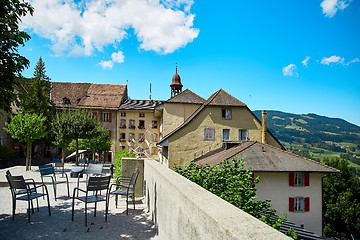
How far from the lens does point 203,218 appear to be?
223 cm

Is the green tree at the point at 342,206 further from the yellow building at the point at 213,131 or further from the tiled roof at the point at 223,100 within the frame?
the tiled roof at the point at 223,100

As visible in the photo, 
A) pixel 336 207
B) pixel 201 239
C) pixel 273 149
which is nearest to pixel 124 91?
pixel 273 149

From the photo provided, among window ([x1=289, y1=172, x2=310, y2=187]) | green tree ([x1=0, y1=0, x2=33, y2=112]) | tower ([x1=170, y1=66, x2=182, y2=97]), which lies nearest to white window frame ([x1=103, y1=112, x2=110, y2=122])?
tower ([x1=170, y1=66, x2=182, y2=97])

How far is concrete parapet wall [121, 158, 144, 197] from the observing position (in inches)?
319

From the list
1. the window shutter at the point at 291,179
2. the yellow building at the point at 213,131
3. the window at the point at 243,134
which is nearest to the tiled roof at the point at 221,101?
the yellow building at the point at 213,131

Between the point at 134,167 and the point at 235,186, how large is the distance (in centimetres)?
423

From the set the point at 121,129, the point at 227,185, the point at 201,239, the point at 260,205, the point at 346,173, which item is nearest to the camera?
the point at 201,239

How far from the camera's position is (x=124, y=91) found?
4588cm

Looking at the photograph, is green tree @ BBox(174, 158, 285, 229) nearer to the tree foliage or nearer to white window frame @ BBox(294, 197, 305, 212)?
white window frame @ BBox(294, 197, 305, 212)

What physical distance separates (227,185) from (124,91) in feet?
140

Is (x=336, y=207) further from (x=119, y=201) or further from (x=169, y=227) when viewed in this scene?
(x=169, y=227)

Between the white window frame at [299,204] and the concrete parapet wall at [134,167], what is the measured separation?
17301mm

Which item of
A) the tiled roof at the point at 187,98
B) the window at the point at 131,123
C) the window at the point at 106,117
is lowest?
the window at the point at 131,123

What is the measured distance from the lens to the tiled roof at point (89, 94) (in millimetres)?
41969
